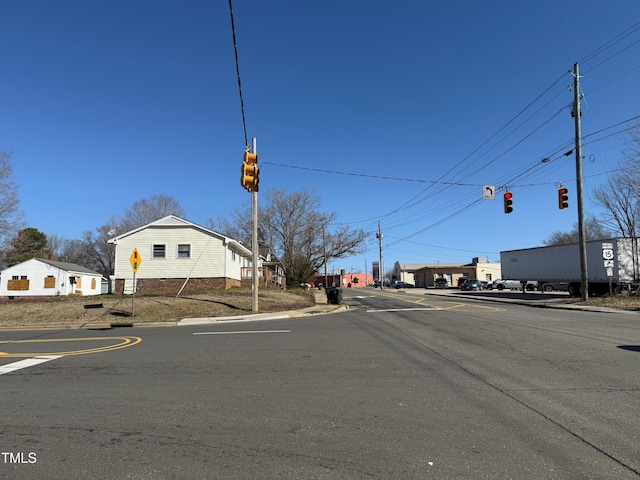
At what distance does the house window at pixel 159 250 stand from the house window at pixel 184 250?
107 centimetres

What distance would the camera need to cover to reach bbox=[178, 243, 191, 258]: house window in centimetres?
3091

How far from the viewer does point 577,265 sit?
31.9 meters

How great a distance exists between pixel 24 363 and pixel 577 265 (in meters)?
34.9

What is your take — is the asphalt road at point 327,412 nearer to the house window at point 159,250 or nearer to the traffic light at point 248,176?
the traffic light at point 248,176

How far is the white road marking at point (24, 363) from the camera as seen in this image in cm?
778

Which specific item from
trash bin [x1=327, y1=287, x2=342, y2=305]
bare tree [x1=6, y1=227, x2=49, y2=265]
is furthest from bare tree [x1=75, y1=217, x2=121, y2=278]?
trash bin [x1=327, y1=287, x2=342, y2=305]

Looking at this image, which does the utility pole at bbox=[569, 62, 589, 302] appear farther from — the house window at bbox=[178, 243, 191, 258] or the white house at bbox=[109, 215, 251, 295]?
the house window at bbox=[178, 243, 191, 258]

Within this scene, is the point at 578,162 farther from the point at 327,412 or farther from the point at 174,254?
the point at 174,254

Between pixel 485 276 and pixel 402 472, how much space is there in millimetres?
93048

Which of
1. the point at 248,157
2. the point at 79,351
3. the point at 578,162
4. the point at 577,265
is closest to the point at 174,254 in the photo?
the point at 248,157

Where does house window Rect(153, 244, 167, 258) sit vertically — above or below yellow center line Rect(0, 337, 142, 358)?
above

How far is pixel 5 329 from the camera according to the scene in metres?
16.1

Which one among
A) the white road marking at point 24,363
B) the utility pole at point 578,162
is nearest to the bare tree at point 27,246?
the white road marking at point 24,363

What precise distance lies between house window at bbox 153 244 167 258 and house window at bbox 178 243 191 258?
107 centimetres
